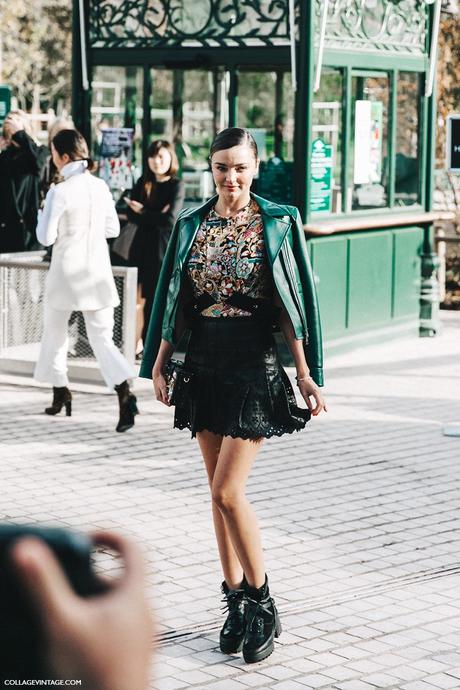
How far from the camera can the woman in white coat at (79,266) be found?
8859 mm

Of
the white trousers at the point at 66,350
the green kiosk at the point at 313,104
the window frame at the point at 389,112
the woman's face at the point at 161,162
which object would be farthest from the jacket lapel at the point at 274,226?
the window frame at the point at 389,112

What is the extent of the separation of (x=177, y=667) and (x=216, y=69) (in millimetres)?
8308

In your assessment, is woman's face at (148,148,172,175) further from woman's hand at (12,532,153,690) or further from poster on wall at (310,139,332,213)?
woman's hand at (12,532,153,690)

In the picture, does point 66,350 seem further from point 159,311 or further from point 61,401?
point 159,311

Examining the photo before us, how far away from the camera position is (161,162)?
442 inches

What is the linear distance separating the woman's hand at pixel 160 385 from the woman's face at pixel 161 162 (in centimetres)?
640

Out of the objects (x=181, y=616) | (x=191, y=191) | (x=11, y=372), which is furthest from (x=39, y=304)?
(x=181, y=616)

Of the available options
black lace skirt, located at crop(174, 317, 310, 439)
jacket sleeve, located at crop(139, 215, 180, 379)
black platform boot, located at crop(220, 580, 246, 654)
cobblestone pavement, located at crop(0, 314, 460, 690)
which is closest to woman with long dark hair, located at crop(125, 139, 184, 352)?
cobblestone pavement, located at crop(0, 314, 460, 690)

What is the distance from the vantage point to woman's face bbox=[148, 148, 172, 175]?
36.8 ft

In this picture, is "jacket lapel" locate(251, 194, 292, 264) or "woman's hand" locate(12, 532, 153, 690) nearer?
"woman's hand" locate(12, 532, 153, 690)

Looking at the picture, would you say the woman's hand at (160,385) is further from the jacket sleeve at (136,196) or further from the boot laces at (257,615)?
the jacket sleeve at (136,196)

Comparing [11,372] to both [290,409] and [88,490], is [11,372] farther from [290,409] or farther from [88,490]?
[290,409]

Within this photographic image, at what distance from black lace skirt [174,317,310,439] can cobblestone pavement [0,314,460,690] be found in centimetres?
78

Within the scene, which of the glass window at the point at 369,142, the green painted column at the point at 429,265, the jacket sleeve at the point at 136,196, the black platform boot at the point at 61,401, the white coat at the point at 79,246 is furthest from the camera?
the green painted column at the point at 429,265
